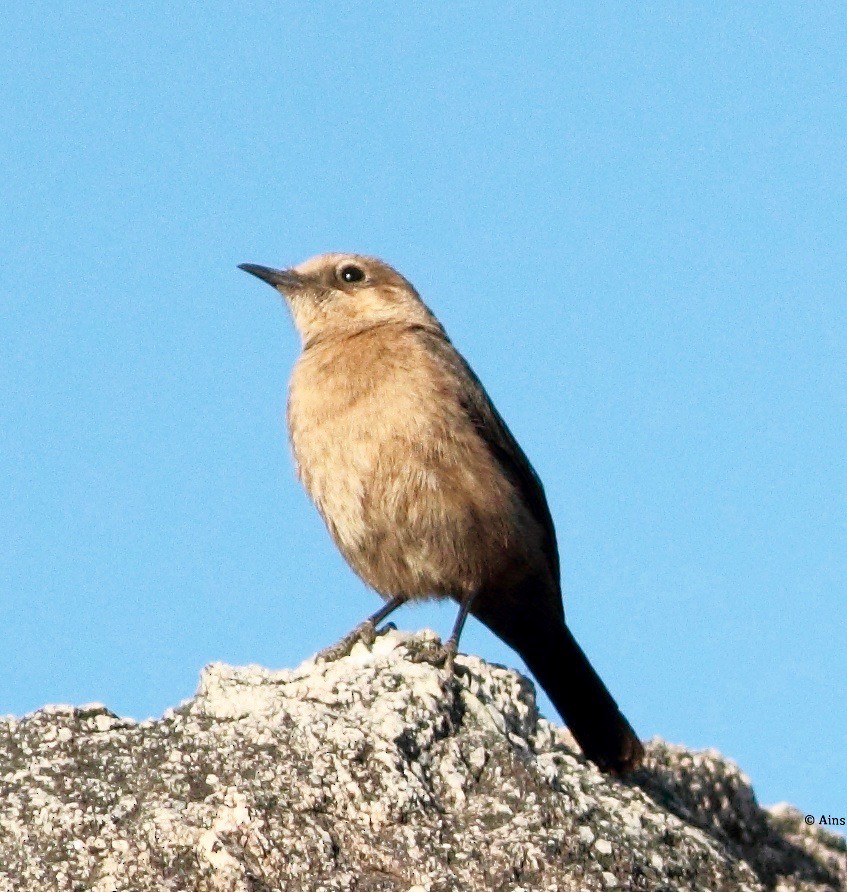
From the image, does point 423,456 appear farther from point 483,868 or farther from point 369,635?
point 483,868

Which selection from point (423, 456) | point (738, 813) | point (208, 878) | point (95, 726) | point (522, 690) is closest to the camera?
point (208, 878)

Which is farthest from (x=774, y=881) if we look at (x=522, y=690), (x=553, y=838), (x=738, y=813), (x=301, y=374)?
(x=301, y=374)

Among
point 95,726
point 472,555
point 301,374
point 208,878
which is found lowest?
point 208,878

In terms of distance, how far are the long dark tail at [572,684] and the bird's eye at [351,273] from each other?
2148 mm

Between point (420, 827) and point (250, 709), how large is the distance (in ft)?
2.93

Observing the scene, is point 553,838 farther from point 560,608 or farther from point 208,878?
point 560,608

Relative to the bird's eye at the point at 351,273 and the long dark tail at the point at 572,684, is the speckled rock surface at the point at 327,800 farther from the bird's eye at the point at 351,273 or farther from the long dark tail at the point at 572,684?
the bird's eye at the point at 351,273

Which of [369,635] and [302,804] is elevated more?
[369,635]

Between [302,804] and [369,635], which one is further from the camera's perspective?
[369,635]

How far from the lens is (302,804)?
4887 mm

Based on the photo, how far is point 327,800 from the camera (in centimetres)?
496

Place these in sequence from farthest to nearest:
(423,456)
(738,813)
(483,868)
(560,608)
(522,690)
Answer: (560,608), (423,456), (738,813), (522,690), (483,868)

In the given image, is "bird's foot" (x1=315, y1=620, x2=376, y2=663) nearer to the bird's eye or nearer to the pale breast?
the pale breast

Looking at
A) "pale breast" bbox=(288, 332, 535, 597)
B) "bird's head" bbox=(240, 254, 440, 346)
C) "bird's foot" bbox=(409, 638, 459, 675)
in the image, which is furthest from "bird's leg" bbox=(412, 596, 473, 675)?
"bird's head" bbox=(240, 254, 440, 346)
